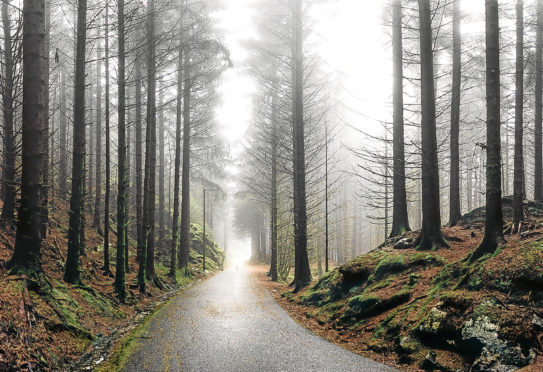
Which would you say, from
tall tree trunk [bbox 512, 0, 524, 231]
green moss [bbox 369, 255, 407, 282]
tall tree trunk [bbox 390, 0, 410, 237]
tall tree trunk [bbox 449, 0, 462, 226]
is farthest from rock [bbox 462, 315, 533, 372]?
tall tree trunk [bbox 449, 0, 462, 226]

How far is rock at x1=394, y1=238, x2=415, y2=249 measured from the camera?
1004cm

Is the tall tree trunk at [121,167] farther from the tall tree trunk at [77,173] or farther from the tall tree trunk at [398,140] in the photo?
the tall tree trunk at [398,140]

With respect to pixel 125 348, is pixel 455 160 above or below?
above

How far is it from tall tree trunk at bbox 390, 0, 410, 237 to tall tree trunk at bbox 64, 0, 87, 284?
31.2 ft

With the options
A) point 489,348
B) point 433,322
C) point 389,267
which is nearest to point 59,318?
point 433,322

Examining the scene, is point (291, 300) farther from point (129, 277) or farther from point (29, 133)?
point (29, 133)

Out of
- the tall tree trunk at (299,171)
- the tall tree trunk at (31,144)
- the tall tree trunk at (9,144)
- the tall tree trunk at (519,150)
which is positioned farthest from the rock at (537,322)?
the tall tree trunk at (9,144)

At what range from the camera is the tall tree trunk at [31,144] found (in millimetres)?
6246

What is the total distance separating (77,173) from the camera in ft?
30.5

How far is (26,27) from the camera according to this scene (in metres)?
6.54

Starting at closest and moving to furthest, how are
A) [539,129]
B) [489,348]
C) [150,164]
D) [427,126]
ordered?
[489,348] < [427,126] < [539,129] < [150,164]

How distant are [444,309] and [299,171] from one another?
895 centimetres

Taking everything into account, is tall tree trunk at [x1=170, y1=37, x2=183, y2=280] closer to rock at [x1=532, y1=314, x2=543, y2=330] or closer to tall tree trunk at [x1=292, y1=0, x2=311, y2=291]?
tall tree trunk at [x1=292, y1=0, x2=311, y2=291]

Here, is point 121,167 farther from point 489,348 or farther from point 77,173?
point 489,348
